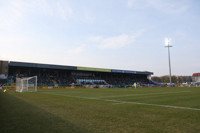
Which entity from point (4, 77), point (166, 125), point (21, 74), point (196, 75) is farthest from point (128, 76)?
point (196, 75)

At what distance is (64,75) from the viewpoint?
224 feet

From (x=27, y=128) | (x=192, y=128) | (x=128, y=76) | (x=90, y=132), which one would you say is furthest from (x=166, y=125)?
(x=128, y=76)

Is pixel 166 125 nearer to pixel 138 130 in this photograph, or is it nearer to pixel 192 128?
pixel 192 128

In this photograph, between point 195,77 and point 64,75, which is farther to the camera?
point 195,77

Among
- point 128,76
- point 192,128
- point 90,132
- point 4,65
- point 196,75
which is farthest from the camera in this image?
point 196,75

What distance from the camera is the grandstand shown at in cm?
5235

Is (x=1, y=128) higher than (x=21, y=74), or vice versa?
(x=21, y=74)

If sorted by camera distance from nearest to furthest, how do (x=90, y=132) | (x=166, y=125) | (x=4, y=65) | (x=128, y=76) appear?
(x=90, y=132), (x=166, y=125), (x=4, y=65), (x=128, y=76)

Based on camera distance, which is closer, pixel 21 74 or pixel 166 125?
pixel 166 125

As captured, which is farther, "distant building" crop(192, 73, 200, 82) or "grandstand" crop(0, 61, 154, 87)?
"distant building" crop(192, 73, 200, 82)

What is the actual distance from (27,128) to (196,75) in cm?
20011

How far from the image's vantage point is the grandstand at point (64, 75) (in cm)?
5235

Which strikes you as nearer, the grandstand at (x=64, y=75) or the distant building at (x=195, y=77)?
the grandstand at (x=64, y=75)

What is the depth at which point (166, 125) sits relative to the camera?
4898 millimetres
